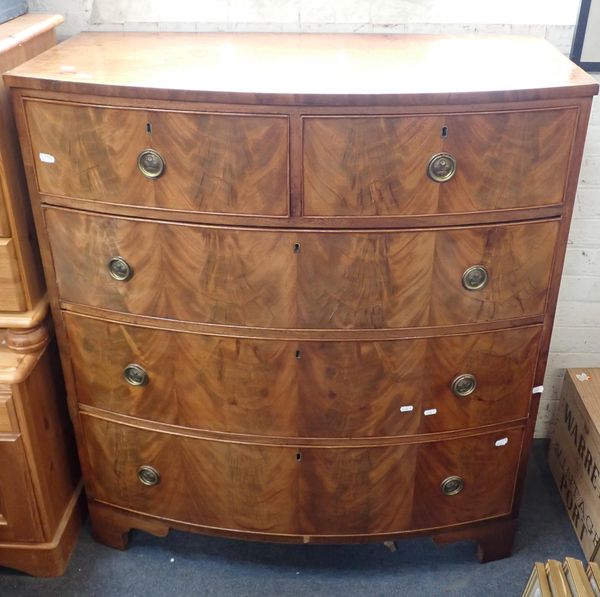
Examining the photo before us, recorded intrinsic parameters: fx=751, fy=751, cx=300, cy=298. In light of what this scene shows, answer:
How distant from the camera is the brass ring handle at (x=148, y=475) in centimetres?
174

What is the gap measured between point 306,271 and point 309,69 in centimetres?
39

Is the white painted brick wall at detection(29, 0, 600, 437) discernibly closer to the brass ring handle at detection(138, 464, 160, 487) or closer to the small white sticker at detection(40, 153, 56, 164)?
the small white sticker at detection(40, 153, 56, 164)

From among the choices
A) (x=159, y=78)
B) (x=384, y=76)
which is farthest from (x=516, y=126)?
(x=159, y=78)

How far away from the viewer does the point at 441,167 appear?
136 centimetres

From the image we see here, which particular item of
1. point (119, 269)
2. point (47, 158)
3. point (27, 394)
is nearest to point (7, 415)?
point (27, 394)

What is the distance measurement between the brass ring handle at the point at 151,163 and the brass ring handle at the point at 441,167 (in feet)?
1.60

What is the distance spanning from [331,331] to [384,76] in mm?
499

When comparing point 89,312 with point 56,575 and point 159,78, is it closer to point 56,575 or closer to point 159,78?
point 159,78

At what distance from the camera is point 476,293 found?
1497 millimetres

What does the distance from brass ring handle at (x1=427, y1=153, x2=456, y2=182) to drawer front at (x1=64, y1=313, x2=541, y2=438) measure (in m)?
0.35

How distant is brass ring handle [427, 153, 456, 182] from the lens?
135cm

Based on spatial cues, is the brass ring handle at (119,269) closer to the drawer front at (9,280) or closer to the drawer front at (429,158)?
the drawer front at (9,280)

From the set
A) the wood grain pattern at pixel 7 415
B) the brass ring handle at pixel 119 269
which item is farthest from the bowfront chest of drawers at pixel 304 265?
the wood grain pattern at pixel 7 415

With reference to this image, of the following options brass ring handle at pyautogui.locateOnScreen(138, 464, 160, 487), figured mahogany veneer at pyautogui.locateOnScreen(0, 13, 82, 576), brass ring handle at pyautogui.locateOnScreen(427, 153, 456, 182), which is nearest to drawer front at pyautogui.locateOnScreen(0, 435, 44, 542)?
figured mahogany veneer at pyautogui.locateOnScreen(0, 13, 82, 576)
